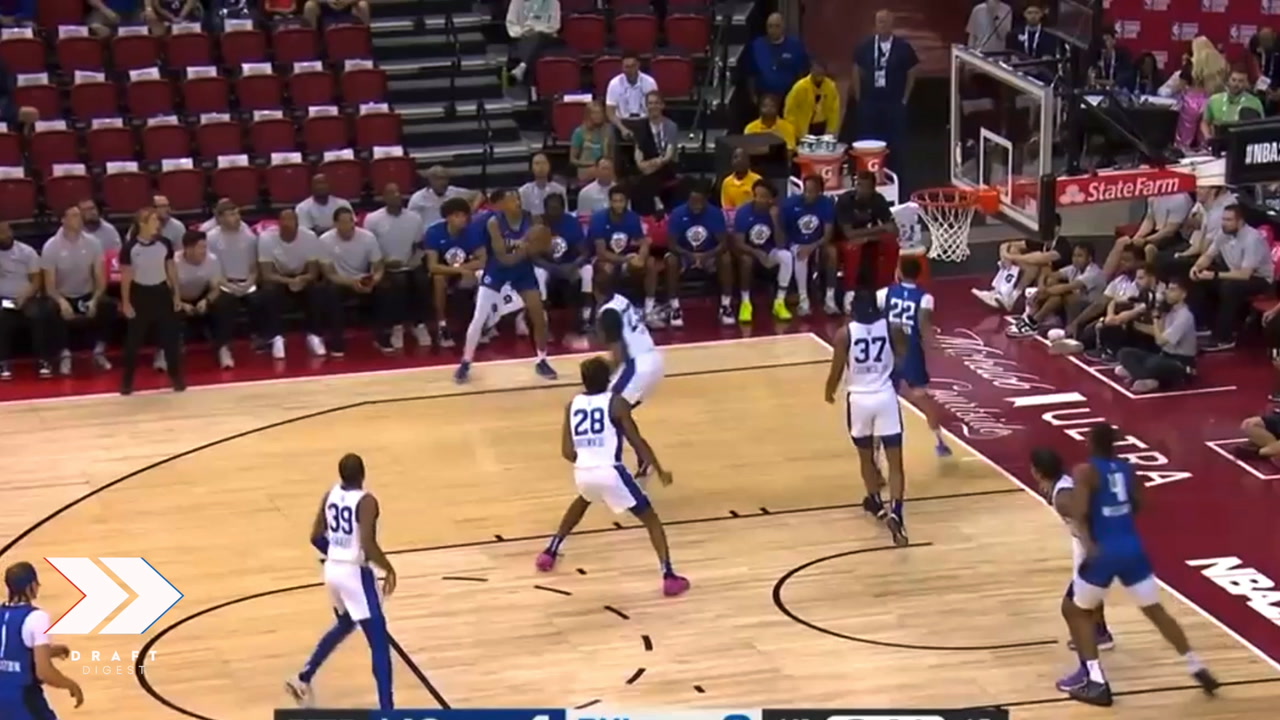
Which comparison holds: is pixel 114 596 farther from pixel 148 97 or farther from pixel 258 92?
pixel 258 92

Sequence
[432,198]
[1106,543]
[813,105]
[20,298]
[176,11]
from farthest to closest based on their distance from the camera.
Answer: [813,105] < [176,11] < [432,198] < [20,298] < [1106,543]

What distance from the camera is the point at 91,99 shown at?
20.4 meters

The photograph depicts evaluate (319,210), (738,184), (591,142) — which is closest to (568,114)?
(591,142)

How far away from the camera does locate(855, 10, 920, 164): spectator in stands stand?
2164cm

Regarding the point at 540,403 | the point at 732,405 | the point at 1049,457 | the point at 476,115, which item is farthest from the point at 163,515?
the point at 476,115

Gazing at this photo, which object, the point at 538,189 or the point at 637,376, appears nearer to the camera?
the point at 637,376

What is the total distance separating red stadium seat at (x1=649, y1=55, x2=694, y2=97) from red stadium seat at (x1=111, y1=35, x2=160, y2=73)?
5.10 metres

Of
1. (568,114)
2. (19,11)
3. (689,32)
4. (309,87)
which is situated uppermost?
(19,11)


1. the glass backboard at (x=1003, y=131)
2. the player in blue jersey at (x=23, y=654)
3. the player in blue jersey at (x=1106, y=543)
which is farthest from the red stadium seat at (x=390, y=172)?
the player in blue jersey at (x=23, y=654)

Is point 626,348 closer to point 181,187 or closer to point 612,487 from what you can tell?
point 612,487

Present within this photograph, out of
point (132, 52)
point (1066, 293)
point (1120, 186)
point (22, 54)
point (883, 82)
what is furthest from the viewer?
point (883, 82)

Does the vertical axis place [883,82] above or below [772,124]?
above

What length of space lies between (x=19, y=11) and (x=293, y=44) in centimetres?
273

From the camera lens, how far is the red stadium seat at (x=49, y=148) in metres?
19.8
